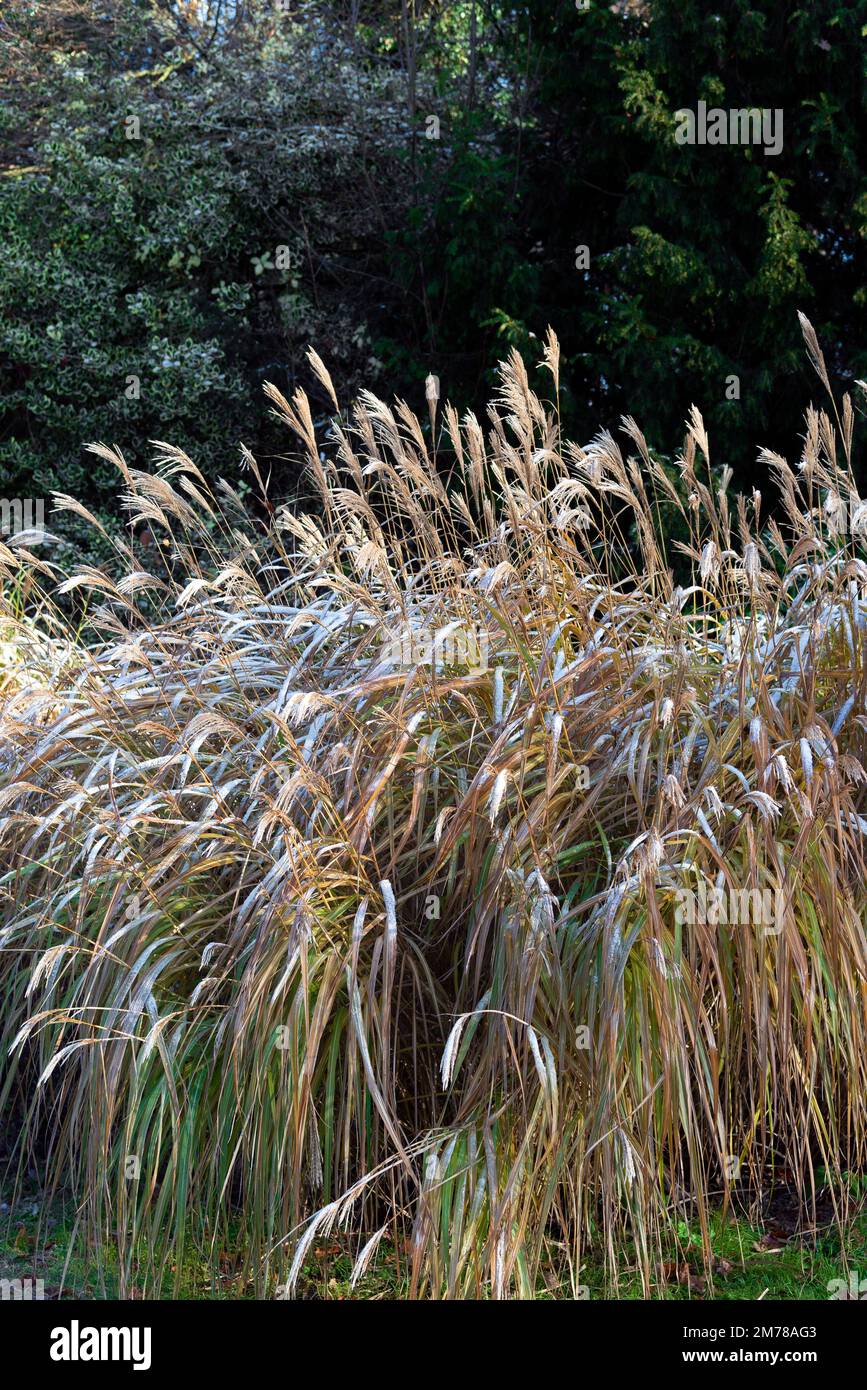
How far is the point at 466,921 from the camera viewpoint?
2961mm

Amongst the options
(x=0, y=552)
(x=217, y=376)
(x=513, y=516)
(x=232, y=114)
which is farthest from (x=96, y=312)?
(x=513, y=516)

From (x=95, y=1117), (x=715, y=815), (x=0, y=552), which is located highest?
(x=0, y=552)

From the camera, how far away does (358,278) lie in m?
8.95

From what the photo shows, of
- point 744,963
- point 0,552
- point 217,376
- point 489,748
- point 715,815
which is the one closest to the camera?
point 744,963

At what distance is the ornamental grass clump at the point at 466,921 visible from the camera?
2504 mm

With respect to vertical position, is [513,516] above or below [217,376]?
below

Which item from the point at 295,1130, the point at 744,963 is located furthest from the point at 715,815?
the point at 295,1130

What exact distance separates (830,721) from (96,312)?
6.92 meters

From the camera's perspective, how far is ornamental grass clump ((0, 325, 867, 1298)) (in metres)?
2.50

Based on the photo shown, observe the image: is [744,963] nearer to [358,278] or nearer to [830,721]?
[830,721]

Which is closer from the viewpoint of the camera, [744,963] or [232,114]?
[744,963]

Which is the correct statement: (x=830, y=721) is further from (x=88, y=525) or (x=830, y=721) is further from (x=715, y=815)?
(x=88, y=525)

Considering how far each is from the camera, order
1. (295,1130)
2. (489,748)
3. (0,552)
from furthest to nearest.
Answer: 1. (0,552)
2. (489,748)
3. (295,1130)

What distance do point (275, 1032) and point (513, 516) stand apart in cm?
139
